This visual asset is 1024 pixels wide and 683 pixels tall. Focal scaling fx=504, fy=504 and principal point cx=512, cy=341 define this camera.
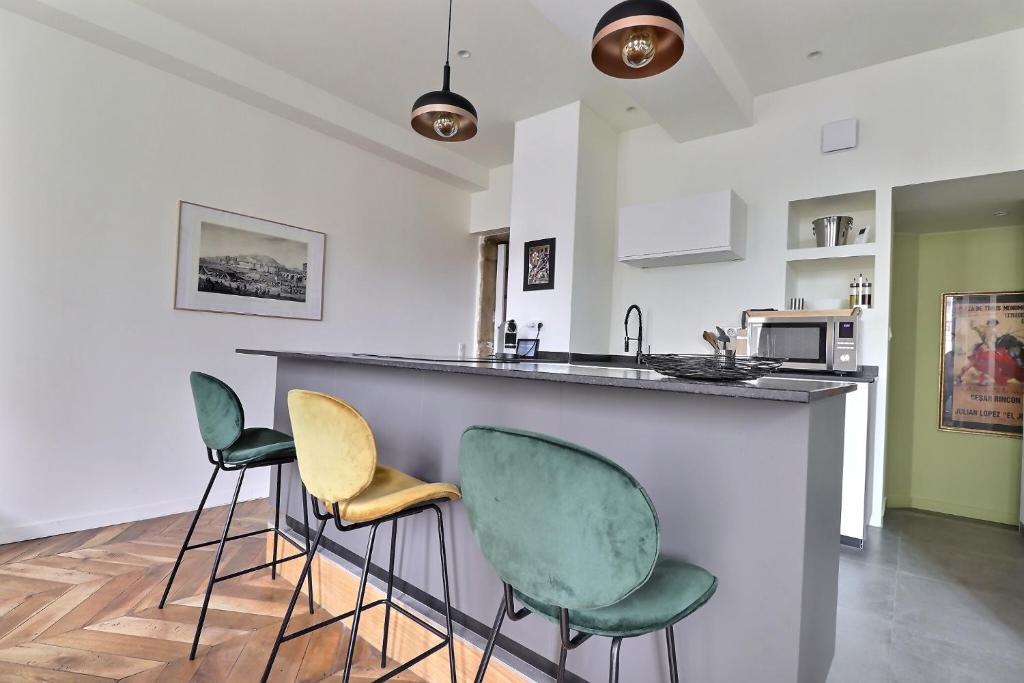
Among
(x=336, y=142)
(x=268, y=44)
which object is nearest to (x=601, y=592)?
(x=268, y=44)

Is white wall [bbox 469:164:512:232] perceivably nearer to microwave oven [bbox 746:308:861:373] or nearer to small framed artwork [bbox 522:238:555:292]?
small framed artwork [bbox 522:238:555:292]

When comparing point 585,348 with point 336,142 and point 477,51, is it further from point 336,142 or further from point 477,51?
point 336,142

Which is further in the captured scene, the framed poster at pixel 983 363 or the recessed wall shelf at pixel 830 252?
the framed poster at pixel 983 363

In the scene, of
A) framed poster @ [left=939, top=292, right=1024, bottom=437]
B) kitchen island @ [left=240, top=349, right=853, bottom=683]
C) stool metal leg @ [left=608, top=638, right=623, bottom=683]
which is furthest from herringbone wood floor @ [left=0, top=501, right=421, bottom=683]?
framed poster @ [left=939, top=292, right=1024, bottom=437]

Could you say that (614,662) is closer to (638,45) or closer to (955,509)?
(638,45)

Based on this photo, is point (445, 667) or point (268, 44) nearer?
point (445, 667)

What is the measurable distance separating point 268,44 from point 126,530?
3.12 m

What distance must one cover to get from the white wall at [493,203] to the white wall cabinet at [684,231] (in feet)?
4.82

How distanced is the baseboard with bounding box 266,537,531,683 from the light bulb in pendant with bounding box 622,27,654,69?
→ 2036 millimetres

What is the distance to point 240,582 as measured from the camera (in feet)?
7.62

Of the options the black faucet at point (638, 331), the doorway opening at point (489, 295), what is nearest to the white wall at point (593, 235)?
the black faucet at point (638, 331)

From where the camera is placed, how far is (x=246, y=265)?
11.9 feet

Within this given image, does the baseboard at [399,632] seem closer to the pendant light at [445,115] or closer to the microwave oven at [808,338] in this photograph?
the pendant light at [445,115]

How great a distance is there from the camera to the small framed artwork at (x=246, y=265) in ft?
11.0
